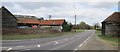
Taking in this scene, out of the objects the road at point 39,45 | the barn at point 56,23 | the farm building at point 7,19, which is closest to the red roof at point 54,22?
the barn at point 56,23

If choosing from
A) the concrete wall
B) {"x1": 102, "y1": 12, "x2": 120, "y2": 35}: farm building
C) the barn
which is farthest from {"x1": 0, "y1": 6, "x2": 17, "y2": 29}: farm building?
the barn

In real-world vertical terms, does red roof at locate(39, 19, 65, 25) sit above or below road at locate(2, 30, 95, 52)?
above

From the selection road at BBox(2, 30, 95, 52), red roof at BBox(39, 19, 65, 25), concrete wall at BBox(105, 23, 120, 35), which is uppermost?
red roof at BBox(39, 19, 65, 25)

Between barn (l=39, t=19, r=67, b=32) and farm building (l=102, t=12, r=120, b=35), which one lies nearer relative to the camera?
farm building (l=102, t=12, r=120, b=35)

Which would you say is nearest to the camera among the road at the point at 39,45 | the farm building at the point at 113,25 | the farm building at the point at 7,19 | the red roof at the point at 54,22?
the road at the point at 39,45

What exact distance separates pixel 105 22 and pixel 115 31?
1050 cm

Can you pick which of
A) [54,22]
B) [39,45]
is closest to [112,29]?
[39,45]

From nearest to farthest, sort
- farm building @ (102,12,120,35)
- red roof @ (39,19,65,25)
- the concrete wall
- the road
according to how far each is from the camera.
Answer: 1. the road
2. farm building @ (102,12,120,35)
3. the concrete wall
4. red roof @ (39,19,65,25)

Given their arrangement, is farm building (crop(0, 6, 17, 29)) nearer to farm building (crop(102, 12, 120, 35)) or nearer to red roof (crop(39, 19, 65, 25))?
farm building (crop(102, 12, 120, 35))

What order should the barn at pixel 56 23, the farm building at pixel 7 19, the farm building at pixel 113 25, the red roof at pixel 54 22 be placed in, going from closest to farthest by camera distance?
the farm building at pixel 113 25, the farm building at pixel 7 19, the barn at pixel 56 23, the red roof at pixel 54 22

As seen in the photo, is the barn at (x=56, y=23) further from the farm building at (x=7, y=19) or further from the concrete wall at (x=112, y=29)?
Answer: the concrete wall at (x=112, y=29)

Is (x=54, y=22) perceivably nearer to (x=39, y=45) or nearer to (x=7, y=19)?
(x=7, y=19)

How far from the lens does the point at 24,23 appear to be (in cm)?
11794

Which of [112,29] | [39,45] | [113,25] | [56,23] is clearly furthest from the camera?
[56,23]
